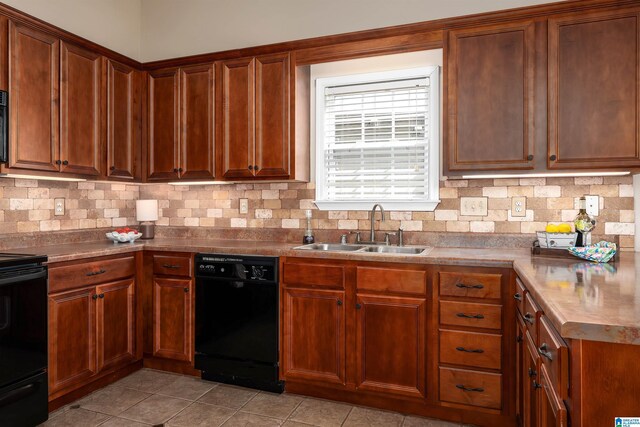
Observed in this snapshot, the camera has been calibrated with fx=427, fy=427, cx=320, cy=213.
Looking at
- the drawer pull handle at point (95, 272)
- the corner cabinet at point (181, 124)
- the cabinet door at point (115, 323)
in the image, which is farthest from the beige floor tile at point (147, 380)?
the corner cabinet at point (181, 124)

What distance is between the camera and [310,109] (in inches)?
137

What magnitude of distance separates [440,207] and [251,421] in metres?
1.90

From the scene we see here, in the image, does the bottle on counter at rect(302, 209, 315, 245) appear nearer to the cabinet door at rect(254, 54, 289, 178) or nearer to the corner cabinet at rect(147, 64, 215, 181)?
the cabinet door at rect(254, 54, 289, 178)

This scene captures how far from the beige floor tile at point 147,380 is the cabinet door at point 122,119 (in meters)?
1.54

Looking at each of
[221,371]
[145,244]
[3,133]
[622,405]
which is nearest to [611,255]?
[622,405]

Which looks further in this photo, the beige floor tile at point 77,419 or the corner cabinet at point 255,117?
the corner cabinet at point 255,117

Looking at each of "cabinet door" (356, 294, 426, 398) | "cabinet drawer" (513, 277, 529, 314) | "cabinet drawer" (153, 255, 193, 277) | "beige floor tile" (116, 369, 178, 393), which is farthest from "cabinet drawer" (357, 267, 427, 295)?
"beige floor tile" (116, 369, 178, 393)

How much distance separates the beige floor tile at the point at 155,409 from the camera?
255 centimetres

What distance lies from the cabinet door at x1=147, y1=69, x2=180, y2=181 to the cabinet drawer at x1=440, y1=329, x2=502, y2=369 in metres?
2.40

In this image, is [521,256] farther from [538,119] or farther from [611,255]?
[538,119]

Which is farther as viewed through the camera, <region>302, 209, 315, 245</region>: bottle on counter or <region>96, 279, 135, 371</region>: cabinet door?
<region>302, 209, 315, 245</region>: bottle on counter

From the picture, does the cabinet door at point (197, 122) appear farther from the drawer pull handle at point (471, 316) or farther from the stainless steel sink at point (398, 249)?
the drawer pull handle at point (471, 316)

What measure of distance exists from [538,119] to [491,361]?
57.1 inches

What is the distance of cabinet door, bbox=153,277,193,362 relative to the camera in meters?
3.11
